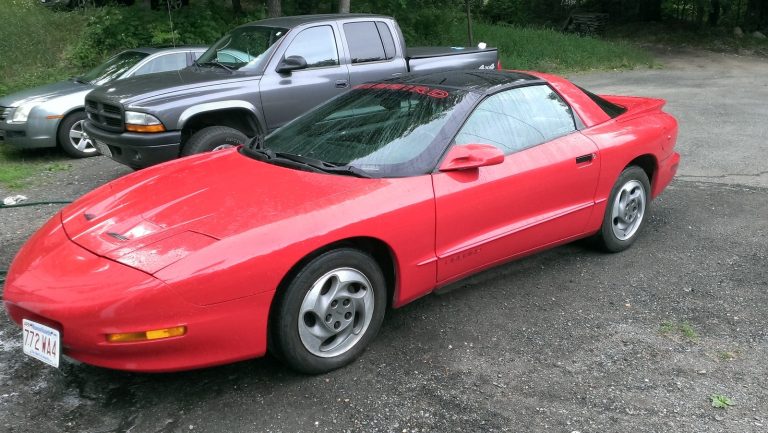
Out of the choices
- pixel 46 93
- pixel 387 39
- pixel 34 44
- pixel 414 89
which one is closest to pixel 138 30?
pixel 34 44

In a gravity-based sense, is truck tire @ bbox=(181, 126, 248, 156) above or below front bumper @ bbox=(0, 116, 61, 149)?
above

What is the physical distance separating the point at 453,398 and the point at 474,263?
956 mm

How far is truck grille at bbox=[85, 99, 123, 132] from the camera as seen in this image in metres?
6.05

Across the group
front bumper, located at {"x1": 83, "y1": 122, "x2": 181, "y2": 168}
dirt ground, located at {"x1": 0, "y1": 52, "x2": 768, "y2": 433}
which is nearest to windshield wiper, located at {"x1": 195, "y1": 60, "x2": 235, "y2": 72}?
front bumper, located at {"x1": 83, "y1": 122, "x2": 181, "y2": 168}

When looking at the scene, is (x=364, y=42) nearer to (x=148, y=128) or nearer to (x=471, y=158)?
(x=148, y=128)

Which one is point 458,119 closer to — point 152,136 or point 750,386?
point 750,386

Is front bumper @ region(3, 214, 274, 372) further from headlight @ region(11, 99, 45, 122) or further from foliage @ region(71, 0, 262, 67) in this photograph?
foliage @ region(71, 0, 262, 67)

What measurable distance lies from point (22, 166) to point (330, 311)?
21.0 ft

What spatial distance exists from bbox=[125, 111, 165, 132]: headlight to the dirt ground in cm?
146

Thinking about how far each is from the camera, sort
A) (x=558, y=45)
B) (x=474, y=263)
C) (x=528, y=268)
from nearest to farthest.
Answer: (x=474, y=263)
(x=528, y=268)
(x=558, y=45)

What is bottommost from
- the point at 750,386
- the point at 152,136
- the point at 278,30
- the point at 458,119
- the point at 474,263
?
the point at 750,386

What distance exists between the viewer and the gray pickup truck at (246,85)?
5949 mm

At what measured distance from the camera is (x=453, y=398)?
3.01m

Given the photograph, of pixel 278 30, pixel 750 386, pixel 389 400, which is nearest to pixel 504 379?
pixel 389 400
